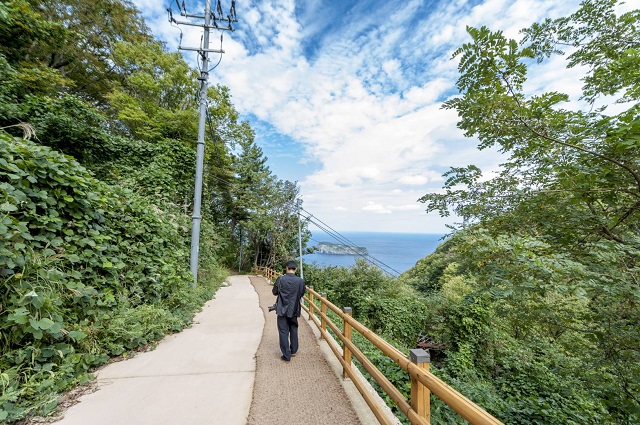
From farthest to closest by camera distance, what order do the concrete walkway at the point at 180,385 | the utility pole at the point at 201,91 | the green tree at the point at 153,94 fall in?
the green tree at the point at 153,94
the utility pole at the point at 201,91
the concrete walkway at the point at 180,385

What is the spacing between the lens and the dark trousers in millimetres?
3402

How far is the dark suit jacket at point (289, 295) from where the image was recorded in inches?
136

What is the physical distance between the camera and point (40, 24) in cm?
721

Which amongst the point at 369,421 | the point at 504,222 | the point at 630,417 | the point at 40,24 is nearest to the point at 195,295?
the point at 369,421

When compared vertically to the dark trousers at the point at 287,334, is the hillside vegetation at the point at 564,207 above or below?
above

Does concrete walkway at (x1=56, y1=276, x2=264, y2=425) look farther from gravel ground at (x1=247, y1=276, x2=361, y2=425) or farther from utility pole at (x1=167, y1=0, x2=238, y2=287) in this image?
utility pole at (x1=167, y1=0, x2=238, y2=287)

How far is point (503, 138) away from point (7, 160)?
601cm

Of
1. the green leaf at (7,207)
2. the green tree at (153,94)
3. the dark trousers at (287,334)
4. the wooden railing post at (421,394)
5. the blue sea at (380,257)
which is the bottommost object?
the blue sea at (380,257)

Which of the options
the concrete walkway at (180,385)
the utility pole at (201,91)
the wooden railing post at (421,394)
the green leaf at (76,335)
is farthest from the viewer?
the utility pole at (201,91)

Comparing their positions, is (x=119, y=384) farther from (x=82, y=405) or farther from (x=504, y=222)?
(x=504, y=222)

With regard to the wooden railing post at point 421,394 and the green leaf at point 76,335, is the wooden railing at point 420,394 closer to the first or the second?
the wooden railing post at point 421,394

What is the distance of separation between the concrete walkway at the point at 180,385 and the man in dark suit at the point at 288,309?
502 mm

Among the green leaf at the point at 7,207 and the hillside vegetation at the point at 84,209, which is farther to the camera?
the hillside vegetation at the point at 84,209

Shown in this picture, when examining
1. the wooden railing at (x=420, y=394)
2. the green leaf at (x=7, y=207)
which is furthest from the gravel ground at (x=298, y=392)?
the green leaf at (x=7, y=207)
